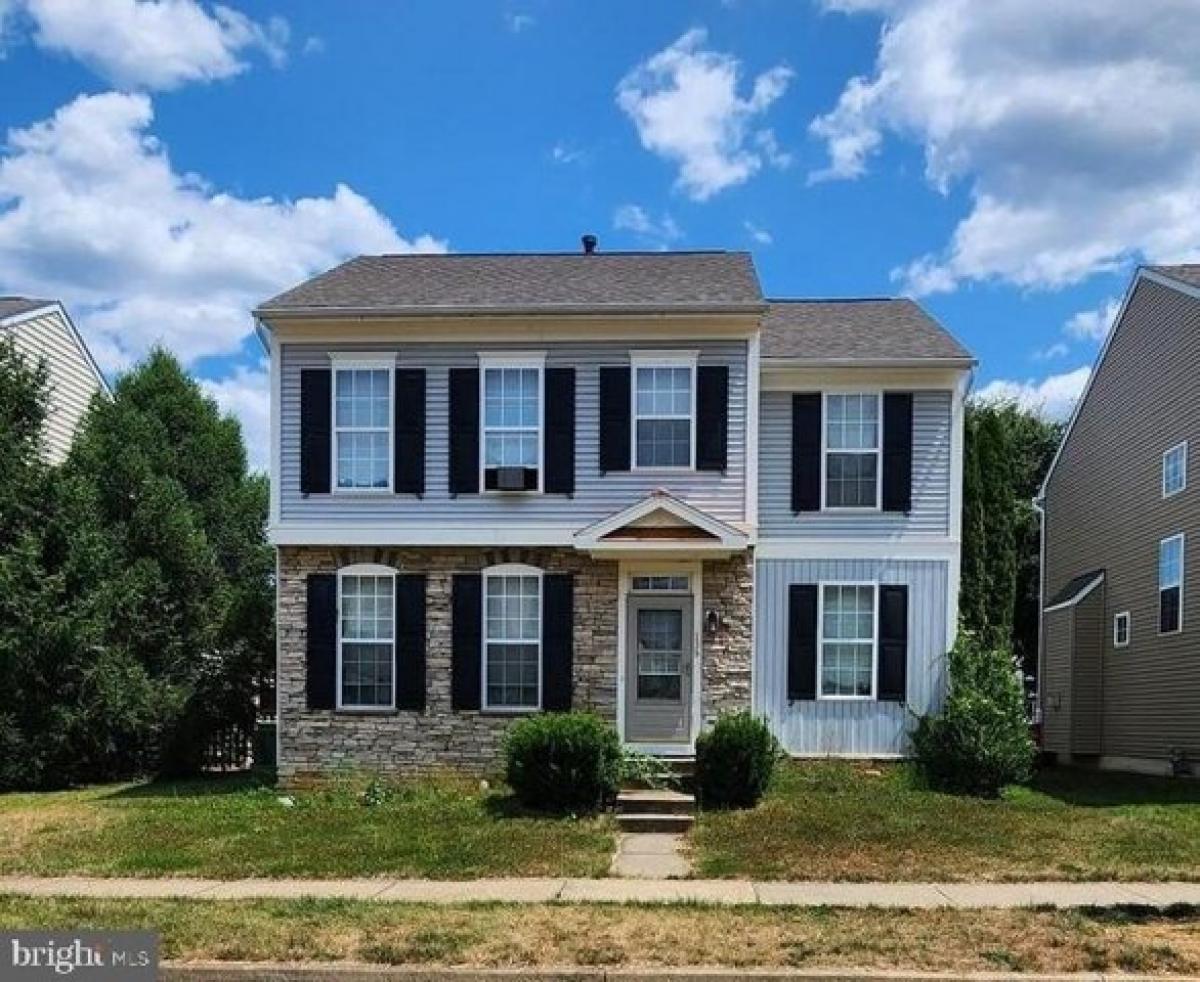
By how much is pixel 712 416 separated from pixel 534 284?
327cm

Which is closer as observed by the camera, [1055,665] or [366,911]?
[366,911]

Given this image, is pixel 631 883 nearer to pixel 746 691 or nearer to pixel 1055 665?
pixel 746 691

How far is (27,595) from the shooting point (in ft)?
53.3

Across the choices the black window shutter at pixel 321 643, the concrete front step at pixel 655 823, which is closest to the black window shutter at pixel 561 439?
the black window shutter at pixel 321 643

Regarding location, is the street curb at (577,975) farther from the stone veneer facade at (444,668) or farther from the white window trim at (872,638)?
the white window trim at (872,638)

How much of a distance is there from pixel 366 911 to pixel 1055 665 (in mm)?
19549

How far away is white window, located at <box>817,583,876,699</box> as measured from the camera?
15.4 meters

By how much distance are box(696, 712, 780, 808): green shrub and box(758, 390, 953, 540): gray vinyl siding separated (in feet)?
10.7

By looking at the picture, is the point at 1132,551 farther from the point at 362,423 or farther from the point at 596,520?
the point at 362,423

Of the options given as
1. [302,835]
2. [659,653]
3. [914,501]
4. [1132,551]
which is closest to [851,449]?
[914,501]

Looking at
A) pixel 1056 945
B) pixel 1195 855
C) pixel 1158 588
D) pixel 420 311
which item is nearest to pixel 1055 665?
pixel 1158 588

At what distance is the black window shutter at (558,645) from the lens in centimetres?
1488

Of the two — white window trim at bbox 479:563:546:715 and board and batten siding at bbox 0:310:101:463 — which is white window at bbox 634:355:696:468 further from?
board and batten siding at bbox 0:310:101:463

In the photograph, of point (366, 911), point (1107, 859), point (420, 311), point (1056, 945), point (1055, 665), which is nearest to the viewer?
point (1056, 945)
